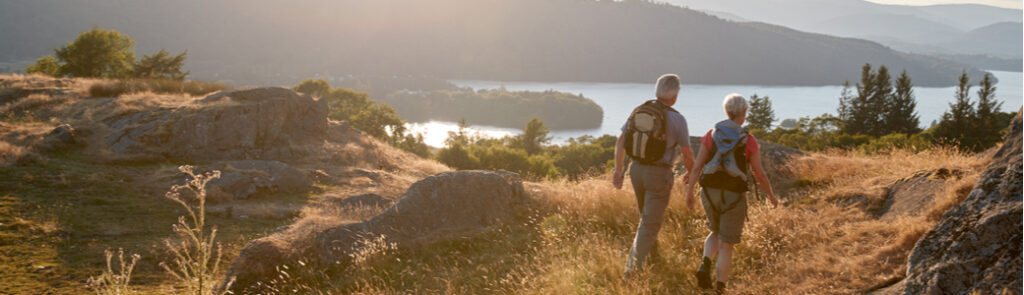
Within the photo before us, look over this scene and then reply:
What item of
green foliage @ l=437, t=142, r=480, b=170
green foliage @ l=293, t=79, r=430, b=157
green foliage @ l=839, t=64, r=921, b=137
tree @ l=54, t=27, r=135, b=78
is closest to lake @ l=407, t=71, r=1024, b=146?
green foliage @ l=839, t=64, r=921, b=137

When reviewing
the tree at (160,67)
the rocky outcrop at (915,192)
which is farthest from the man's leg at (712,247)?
the tree at (160,67)

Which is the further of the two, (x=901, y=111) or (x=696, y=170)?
(x=901, y=111)

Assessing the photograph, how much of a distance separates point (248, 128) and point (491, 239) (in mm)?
12532

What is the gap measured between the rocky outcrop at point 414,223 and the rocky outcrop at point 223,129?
34.9 ft

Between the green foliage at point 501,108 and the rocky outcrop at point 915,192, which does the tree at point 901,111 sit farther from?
the rocky outcrop at point 915,192

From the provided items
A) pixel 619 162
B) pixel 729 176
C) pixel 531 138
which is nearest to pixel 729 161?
pixel 729 176

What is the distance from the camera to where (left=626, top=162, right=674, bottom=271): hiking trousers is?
16.3ft

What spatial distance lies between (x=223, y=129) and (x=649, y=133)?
1546 cm

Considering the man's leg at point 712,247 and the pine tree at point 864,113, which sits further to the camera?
the pine tree at point 864,113

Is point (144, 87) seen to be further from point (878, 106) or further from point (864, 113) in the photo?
point (878, 106)

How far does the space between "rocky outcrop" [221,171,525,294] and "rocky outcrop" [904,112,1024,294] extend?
17.8ft

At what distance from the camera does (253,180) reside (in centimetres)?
1266

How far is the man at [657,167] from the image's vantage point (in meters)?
4.91

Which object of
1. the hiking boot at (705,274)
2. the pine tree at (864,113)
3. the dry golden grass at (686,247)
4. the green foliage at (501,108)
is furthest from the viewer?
the green foliage at (501,108)
